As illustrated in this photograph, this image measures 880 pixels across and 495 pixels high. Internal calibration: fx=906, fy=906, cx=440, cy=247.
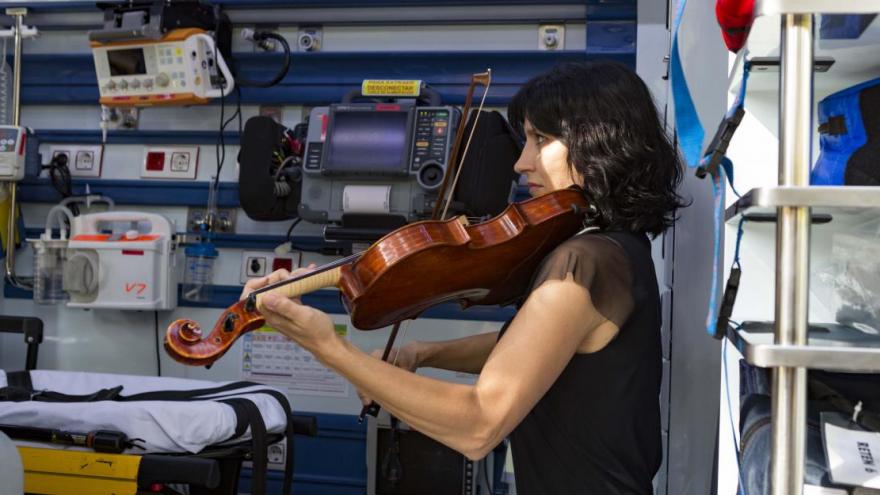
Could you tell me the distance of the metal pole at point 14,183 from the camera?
4.21 metres

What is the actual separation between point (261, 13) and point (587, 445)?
9.78ft

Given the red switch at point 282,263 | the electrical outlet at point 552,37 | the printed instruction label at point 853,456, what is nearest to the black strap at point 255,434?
the red switch at point 282,263

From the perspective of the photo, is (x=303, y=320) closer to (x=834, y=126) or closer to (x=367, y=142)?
(x=834, y=126)

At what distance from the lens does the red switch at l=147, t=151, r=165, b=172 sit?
4.23 meters

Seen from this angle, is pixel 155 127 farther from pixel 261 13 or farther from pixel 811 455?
pixel 811 455

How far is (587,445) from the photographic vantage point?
1688mm

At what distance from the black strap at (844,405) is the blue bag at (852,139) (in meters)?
0.27

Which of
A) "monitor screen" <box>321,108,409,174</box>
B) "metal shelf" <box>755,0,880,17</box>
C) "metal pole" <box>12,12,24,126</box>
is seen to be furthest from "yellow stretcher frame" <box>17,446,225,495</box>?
"metal shelf" <box>755,0,880,17</box>

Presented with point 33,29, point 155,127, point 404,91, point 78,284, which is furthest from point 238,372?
point 33,29

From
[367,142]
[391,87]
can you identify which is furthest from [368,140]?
[391,87]

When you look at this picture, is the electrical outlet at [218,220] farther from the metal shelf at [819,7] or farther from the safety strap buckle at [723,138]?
the metal shelf at [819,7]

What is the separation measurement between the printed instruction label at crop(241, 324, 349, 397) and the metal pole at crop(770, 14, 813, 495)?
313 centimetres

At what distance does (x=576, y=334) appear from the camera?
5.18ft

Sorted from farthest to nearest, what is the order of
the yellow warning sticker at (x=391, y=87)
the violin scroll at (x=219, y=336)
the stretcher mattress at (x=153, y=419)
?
the yellow warning sticker at (x=391, y=87) → the stretcher mattress at (x=153, y=419) → the violin scroll at (x=219, y=336)
